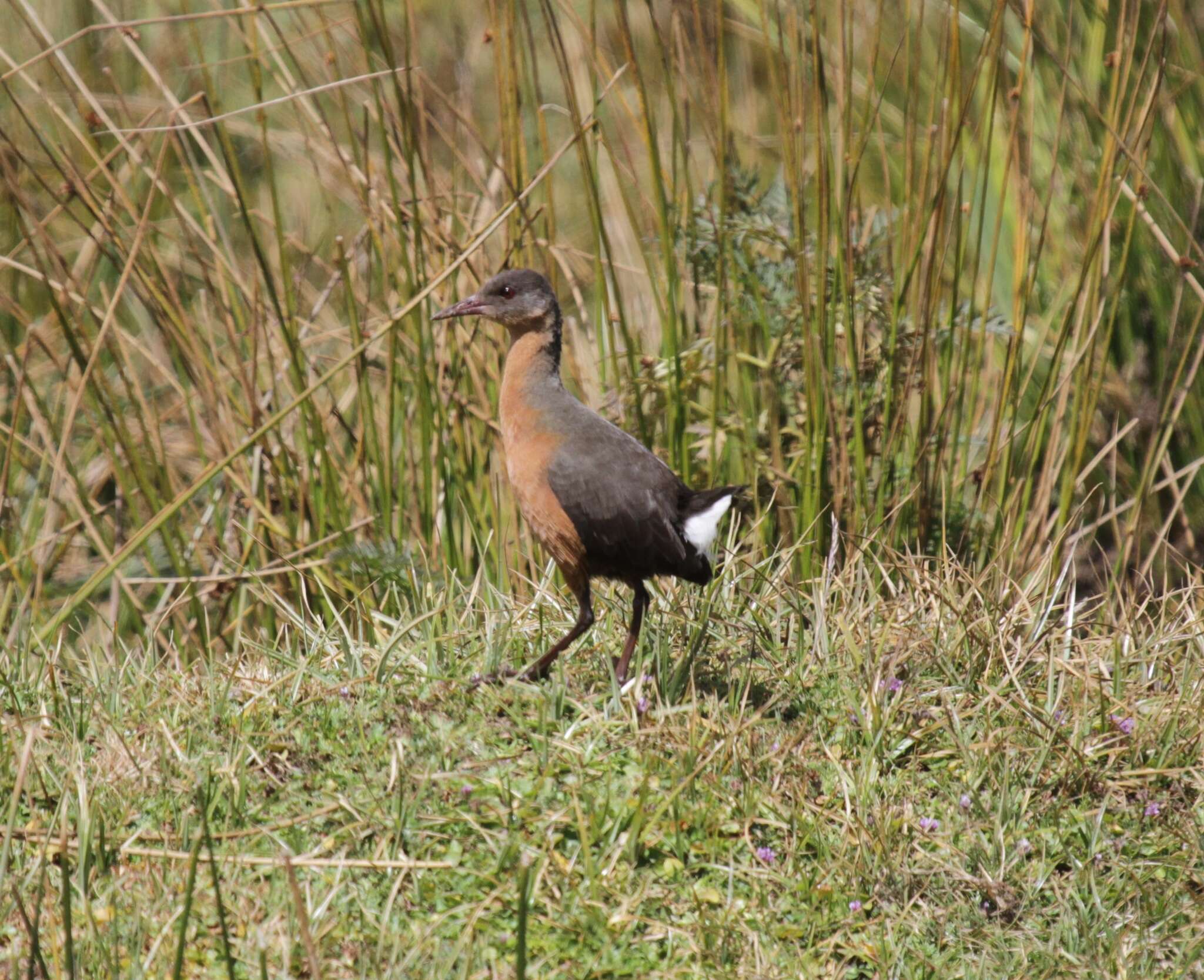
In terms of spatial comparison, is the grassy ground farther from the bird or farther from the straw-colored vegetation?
the bird

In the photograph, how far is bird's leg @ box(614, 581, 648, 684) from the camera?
11.3 ft

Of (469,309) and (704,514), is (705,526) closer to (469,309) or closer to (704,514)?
(704,514)

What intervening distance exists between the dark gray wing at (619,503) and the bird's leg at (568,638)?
74mm

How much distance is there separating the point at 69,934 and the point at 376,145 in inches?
224

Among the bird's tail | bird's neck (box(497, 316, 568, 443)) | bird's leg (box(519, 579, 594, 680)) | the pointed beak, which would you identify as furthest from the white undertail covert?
the pointed beak

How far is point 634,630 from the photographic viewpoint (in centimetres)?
355

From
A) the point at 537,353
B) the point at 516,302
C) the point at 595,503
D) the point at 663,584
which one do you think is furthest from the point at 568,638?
the point at 516,302

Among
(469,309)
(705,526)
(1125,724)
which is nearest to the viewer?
Answer: (1125,724)

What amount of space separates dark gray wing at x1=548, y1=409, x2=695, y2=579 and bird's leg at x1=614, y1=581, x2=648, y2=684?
0.21 ft

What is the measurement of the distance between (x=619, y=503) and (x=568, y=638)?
366 mm

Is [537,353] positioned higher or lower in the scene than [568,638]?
higher

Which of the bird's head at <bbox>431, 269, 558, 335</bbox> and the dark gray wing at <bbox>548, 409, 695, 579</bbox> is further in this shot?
the bird's head at <bbox>431, 269, 558, 335</bbox>

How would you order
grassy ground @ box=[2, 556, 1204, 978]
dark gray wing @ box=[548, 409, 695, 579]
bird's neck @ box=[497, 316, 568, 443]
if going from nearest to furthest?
grassy ground @ box=[2, 556, 1204, 978] < dark gray wing @ box=[548, 409, 695, 579] < bird's neck @ box=[497, 316, 568, 443]

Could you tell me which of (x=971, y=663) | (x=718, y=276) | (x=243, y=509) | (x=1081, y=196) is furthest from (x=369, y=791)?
(x=1081, y=196)
